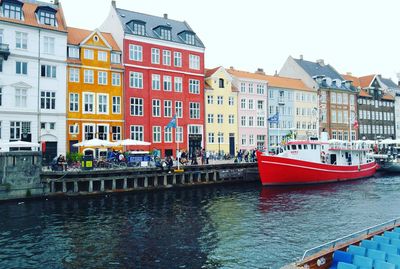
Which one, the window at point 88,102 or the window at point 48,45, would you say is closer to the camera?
the window at point 48,45

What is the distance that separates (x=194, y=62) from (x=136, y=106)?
12654 mm

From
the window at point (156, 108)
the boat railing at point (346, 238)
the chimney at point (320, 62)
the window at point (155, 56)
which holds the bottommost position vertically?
the boat railing at point (346, 238)

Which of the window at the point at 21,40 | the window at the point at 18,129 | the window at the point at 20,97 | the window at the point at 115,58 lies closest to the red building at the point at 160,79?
the window at the point at 115,58

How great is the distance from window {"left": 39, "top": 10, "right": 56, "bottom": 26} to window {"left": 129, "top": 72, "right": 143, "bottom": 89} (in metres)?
11.5

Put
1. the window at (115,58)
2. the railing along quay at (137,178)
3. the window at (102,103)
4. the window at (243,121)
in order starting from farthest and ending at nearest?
1. the window at (243,121)
2. the window at (115,58)
3. the window at (102,103)
4. the railing along quay at (137,178)

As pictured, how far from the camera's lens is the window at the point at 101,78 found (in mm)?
50938

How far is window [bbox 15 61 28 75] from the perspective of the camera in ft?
147

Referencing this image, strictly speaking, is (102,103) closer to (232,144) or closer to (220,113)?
(220,113)

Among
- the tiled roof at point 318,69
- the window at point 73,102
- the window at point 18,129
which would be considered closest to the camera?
the window at point 18,129

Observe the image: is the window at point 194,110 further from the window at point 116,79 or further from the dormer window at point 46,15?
the dormer window at point 46,15

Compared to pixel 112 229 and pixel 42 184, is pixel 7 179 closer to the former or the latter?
pixel 42 184

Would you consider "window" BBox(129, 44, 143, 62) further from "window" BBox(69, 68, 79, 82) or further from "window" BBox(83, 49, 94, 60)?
"window" BBox(69, 68, 79, 82)

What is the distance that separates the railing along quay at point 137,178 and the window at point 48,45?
1796cm

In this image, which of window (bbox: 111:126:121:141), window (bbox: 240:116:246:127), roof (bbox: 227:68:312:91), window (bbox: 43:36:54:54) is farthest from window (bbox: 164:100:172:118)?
window (bbox: 43:36:54:54)
